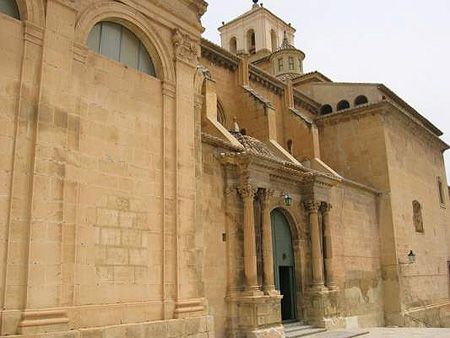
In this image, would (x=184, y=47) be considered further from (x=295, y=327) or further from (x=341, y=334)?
(x=341, y=334)

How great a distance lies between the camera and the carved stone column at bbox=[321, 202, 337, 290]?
1456 centimetres

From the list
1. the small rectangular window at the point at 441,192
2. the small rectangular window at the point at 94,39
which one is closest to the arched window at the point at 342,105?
the small rectangular window at the point at 441,192

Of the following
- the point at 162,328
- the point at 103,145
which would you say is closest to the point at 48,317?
the point at 162,328

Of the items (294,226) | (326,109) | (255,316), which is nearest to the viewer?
(255,316)

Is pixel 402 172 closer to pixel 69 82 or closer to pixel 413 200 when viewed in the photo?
pixel 413 200

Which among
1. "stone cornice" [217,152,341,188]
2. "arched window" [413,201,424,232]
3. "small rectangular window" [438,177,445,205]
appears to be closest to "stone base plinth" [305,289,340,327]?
"stone cornice" [217,152,341,188]

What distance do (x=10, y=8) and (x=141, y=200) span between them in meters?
3.52

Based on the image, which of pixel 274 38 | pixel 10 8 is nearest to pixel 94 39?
pixel 10 8

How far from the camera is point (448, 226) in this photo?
25.7 m

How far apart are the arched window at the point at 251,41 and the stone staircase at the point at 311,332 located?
29145 mm

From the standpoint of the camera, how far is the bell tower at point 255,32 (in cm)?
3884

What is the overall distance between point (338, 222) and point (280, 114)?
19.5ft

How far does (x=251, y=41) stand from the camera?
40.1 meters

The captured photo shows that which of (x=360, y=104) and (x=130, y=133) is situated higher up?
(x=360, y=104)
